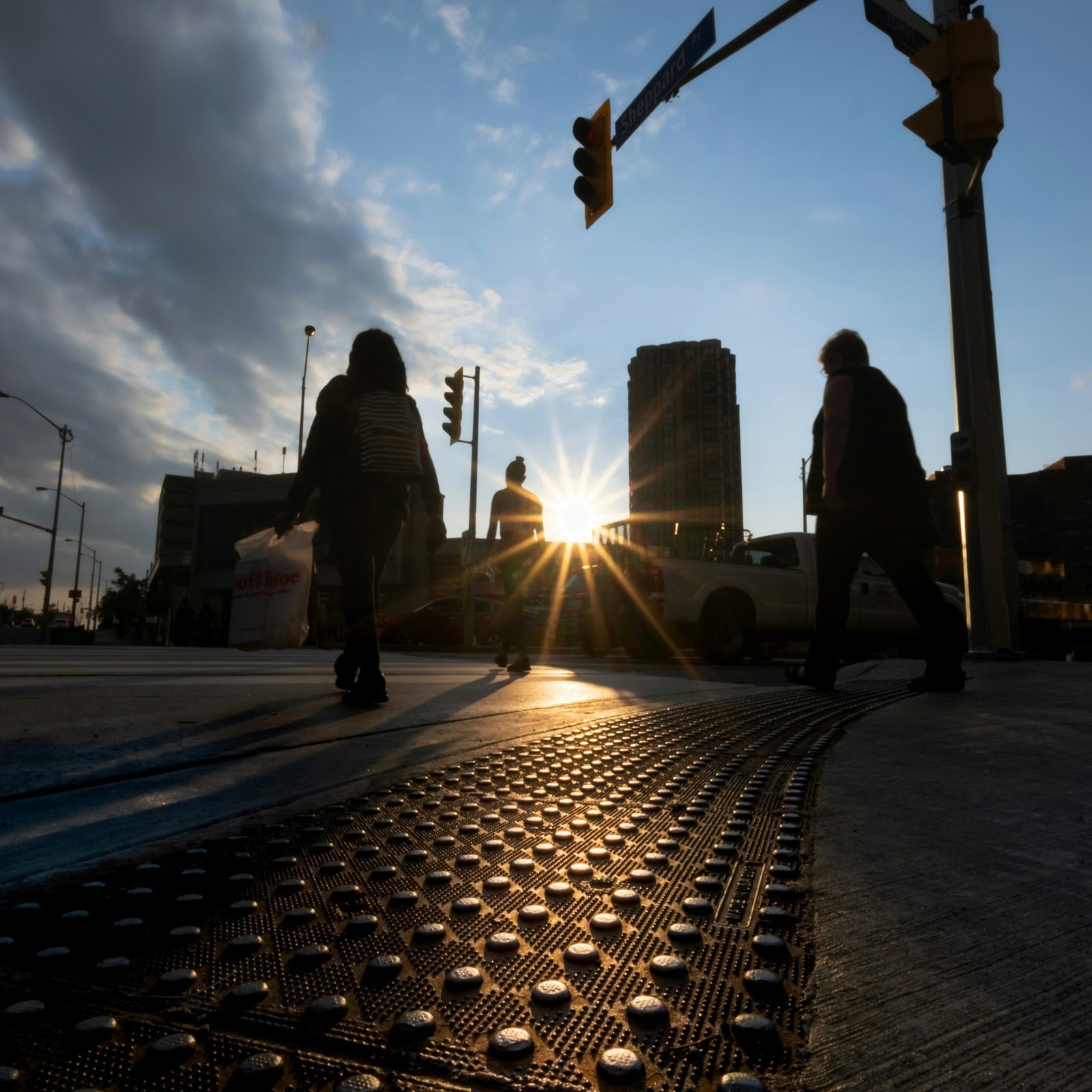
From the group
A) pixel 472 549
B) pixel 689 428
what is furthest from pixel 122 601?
pixel 472 549

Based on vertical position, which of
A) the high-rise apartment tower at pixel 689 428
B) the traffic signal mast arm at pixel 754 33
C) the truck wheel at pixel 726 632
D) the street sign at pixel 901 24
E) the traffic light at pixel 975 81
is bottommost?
the truck wheel at pixel 726 632

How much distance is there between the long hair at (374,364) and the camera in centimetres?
403

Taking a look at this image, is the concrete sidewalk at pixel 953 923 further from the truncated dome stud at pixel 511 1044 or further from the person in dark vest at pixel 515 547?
the person in dark vest at pixel 515 547

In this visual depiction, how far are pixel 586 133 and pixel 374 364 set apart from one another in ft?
24.8

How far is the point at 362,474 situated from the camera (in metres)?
3.86

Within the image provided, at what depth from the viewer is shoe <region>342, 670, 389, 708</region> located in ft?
11.8

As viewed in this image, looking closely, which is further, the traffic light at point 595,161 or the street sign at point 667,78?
the traffic light at point 595,161

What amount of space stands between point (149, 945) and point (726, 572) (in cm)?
1000

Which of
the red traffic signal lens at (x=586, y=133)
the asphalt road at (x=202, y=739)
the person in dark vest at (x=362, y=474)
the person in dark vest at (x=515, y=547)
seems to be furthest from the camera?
the red traffic signal lens at (x=586, y=133)

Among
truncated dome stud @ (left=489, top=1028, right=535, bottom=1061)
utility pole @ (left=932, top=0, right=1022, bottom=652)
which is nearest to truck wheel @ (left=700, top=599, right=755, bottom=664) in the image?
utility pole @ (left=932, top=0, right=1022, bottom=652)

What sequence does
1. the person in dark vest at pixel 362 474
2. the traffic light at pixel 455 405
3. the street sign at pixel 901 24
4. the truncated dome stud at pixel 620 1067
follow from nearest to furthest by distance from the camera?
1. the truncated dome stud at pixel 620 1067
2. the person in dark vest at pixel 362 474
3. the street sign at pixel 901 24
4. the traffic light at pixel 455 405

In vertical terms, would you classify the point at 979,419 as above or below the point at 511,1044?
above

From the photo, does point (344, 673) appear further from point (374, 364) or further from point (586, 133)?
point (586, 133)

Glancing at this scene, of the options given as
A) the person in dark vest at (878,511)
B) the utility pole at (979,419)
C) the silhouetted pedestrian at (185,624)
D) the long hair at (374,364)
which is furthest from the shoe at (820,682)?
the silhouetted pedestrian at (185,624)
